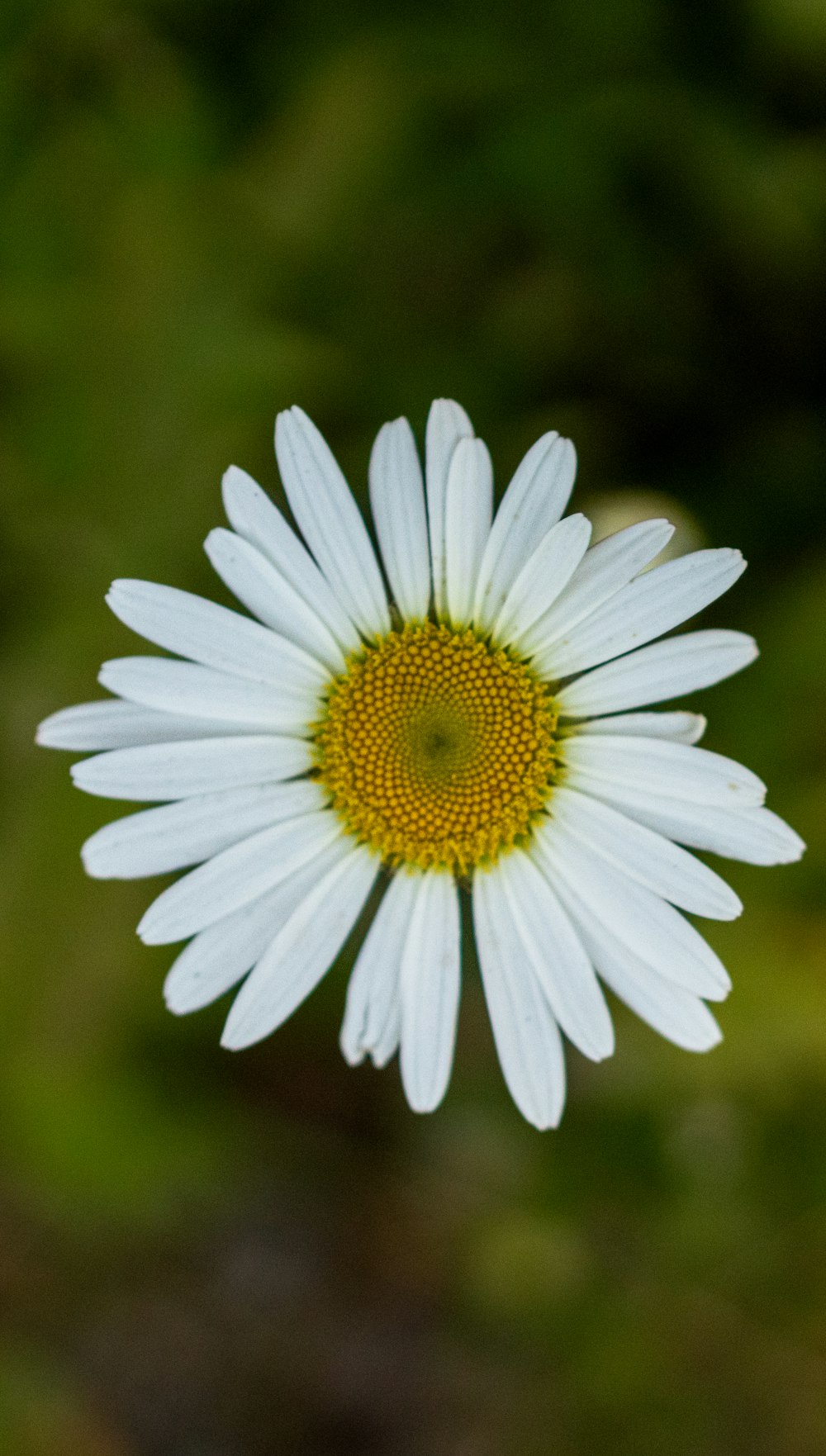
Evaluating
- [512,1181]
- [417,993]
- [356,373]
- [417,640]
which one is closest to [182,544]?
[356,373]

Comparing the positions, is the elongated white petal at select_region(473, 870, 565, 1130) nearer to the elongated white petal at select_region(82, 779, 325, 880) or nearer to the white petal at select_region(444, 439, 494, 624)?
the elongated white petal at select_region(82, 779, 325, 880)

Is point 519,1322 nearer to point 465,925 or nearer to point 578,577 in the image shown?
point 465,925

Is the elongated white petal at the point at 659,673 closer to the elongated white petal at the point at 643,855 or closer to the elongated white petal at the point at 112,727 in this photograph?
the elongated white petal at the point at 643,855

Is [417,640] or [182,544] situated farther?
[182,544]

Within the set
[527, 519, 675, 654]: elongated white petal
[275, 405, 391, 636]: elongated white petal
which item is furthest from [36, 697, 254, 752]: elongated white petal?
[527, 519, 675, 654]: elongated white petal

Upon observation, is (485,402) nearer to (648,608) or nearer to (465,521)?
(465,521)

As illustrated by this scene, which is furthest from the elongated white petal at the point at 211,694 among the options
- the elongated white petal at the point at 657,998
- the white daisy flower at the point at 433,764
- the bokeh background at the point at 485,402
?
the bokeh background at the point at 485,402

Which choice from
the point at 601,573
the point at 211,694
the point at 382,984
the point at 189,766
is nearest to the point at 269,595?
the point at 211,694
